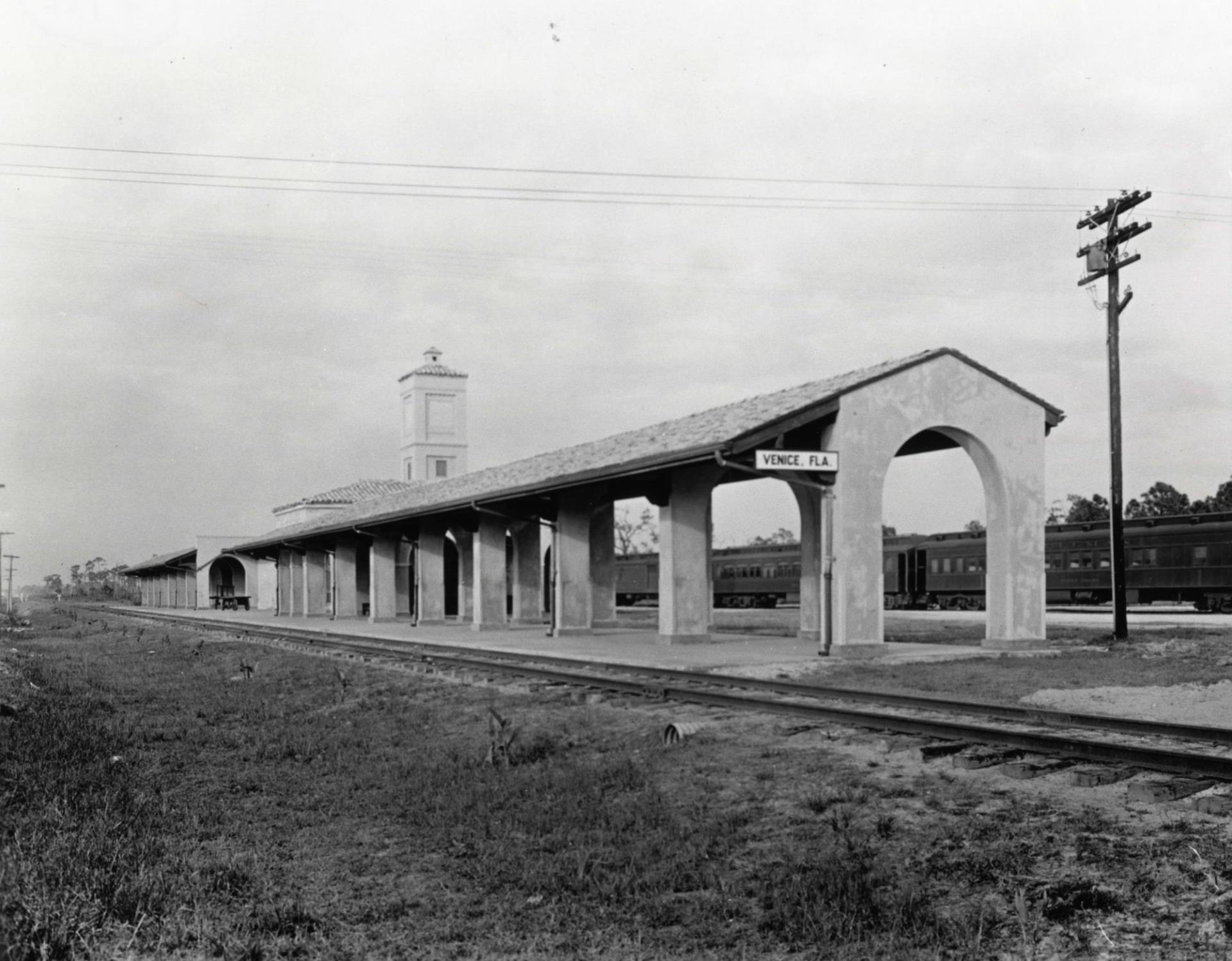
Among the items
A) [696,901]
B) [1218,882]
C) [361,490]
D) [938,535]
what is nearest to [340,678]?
[696,901]

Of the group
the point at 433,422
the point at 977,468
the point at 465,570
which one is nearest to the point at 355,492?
the point at 433,422

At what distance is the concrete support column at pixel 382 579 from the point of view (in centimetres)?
3606

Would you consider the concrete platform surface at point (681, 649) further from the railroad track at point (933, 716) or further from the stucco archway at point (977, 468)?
the railroad track at point (933, 716)

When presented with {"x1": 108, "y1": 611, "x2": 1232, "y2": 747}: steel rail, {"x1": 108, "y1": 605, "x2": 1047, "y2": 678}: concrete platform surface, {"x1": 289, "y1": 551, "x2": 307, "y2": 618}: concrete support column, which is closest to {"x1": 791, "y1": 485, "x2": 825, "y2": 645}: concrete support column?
{"x1": 108, "y1": 605, "x2": 1047, "y2": 678}: concrete platform surface

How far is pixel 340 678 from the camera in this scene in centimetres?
1398

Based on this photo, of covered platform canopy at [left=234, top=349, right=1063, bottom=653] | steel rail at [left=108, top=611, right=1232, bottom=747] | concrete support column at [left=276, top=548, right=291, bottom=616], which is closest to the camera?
steel rail at [left=108, top=611, right=1232, bottom=747]

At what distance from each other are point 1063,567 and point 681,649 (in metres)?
22.5

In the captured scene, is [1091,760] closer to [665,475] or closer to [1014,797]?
[1014,797]

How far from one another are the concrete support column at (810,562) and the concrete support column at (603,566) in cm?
749

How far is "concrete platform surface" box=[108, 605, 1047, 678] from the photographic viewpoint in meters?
16.4

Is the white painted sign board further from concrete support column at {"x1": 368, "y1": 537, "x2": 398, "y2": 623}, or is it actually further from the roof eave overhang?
concrete support column at {"x1": 368, "y1": 537, "x2": 398, "y2": 623}

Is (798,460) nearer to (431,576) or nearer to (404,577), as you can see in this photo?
(431,576)

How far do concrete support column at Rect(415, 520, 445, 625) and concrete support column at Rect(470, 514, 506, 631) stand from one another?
4455 millimetres

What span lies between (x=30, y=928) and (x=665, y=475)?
17.9m
